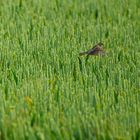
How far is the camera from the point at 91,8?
6305 mm

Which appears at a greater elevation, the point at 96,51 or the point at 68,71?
the point at 96,51

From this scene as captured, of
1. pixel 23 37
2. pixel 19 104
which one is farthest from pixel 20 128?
pixel 23 37

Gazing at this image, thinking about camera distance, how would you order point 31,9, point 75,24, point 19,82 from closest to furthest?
point 19,82 < point 75,24 < point 31,9

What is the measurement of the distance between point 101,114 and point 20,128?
53 cm

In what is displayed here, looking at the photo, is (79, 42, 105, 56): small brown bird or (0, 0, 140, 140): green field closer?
(0, 0, 140, 140): green field

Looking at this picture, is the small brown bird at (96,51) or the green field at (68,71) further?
the small brown bird at (96,51)

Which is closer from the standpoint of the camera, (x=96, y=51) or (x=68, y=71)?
(x=68, y=71)

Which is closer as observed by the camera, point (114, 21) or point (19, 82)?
point (19, 82)

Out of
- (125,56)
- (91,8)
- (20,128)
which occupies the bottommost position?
(20,128)

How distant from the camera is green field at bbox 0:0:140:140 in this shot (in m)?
3.56

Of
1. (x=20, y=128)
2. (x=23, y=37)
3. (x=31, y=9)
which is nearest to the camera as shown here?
(x=20, y=128)

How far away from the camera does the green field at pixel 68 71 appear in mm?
3557

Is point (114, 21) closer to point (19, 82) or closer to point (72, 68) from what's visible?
point (72, 68)

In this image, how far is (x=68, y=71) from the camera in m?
4.49
